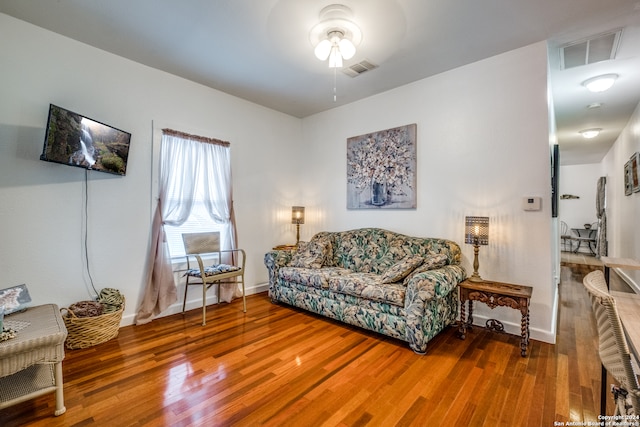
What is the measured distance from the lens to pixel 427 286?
2.35 metres

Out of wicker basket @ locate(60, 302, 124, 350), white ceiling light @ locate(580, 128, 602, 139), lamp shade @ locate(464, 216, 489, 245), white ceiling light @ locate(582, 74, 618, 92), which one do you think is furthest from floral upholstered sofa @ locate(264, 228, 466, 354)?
white ceiling light @ locate(580, 128, 602, 139)

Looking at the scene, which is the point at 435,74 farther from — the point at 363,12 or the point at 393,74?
the point at 363,12

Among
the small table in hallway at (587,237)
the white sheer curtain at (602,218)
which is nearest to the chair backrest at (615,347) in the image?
the white sheer curtain at (602,218)

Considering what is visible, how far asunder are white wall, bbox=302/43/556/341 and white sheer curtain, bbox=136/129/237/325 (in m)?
2.00

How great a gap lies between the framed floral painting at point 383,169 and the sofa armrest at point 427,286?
3.83 ft

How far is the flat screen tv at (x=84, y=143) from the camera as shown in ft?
7.56

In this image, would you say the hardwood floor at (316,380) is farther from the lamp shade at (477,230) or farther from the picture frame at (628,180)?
the picture frame at (628,180)

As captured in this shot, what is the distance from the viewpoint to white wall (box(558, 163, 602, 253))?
839cm

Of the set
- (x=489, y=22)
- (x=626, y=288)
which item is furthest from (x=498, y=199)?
(x=626, y=288)

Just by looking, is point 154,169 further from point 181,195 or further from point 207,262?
point 207,262

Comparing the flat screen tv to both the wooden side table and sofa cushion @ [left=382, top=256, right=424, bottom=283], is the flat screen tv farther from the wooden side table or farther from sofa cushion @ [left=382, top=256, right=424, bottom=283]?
the wooden side table

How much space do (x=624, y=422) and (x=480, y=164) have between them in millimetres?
2449

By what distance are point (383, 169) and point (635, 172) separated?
12.0 feet

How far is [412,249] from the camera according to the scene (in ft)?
10.6
